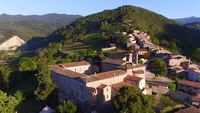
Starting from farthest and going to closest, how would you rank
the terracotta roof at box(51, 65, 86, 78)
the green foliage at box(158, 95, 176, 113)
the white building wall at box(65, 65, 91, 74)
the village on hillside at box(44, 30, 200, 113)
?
the white building wall at box(65, 65, 91, 74)
the terracotta roof at box(51, 65, 86, 78)
the village on hillside at box(44, 30, 200, 113)
the green foliage at box(158, 95, 176, 113)

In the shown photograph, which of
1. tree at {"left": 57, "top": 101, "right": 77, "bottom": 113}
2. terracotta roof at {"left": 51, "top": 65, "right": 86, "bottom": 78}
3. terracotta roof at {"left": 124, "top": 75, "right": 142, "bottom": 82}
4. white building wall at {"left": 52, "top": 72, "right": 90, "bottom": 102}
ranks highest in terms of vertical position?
terracotta roof at {"left": 51, "top": 65, "right": 86, "bottom": 78}

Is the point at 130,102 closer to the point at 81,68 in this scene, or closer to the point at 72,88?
the point at 72,88

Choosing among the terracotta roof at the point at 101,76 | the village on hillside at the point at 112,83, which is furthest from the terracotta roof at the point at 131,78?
the terracotta roof at the point at 101,76

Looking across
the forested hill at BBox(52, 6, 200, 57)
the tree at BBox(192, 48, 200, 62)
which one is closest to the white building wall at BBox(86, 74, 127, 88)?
the forested hill at BBox(52, 6, 200, 57)

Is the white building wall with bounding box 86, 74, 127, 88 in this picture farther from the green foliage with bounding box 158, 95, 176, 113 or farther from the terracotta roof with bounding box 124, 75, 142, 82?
the green foliage with bounding box 158, 95, 176, 113

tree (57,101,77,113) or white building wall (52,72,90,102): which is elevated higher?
white building wall (52,72,90,102)

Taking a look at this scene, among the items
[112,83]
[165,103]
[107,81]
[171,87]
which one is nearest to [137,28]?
[171,87]

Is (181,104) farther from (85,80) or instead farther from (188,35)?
(188,35)
